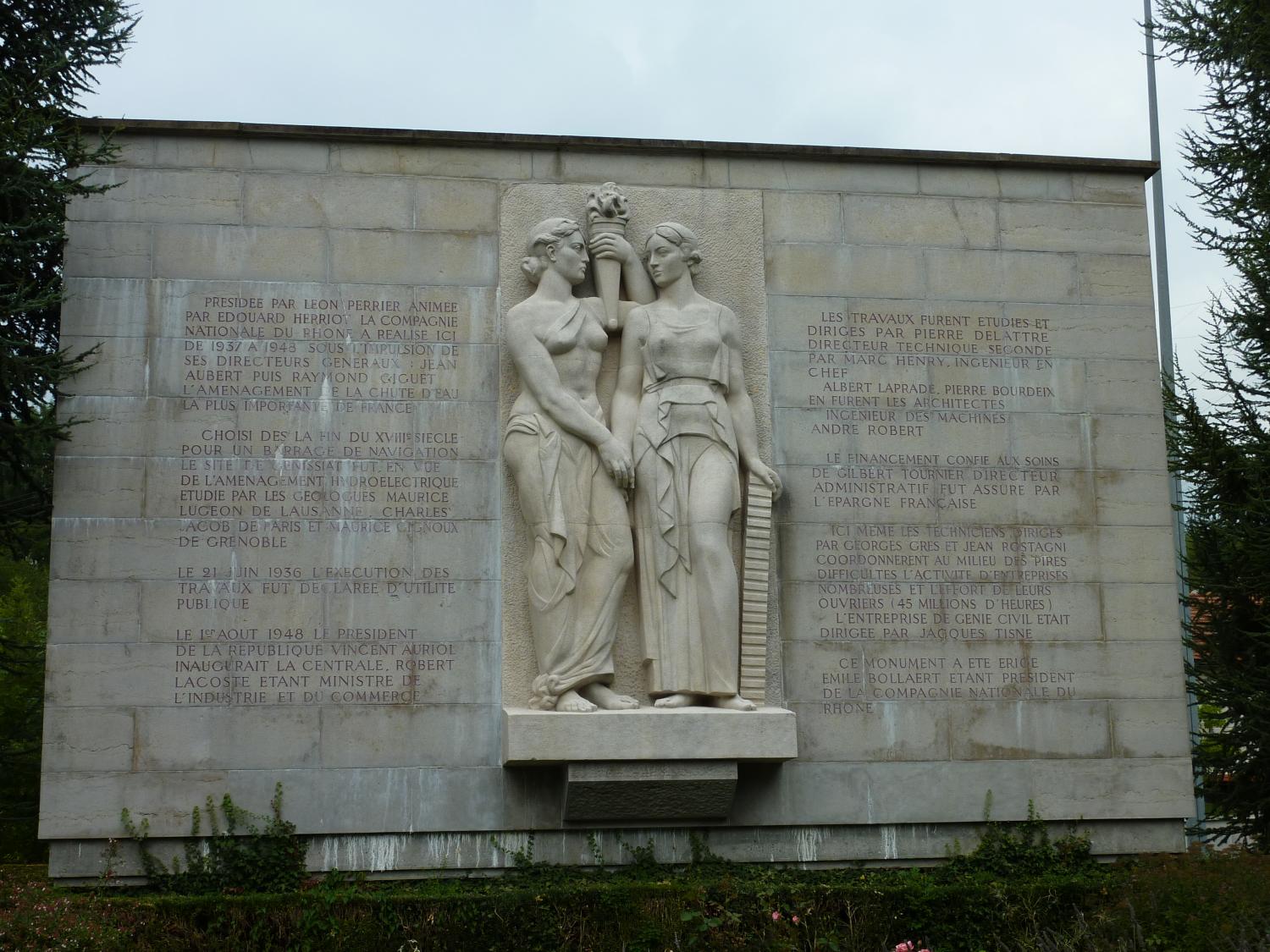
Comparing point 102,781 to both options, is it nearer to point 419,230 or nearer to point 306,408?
point 306,408

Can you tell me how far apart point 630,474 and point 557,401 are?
871 millimetres

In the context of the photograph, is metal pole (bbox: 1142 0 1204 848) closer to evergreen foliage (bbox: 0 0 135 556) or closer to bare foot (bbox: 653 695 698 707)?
bare foot (bbox: 653 695 698 707)

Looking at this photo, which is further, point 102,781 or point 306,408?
point 306,408

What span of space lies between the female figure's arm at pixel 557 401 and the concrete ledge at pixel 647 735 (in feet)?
6.58

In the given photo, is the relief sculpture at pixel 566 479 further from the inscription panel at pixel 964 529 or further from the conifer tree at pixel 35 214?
the conifer tree at pixel 35 214

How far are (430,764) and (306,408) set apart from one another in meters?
3.20

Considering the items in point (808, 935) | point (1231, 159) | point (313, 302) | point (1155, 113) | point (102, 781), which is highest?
point (1155, 113)

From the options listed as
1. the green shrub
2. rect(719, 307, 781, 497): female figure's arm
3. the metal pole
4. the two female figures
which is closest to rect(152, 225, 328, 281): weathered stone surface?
the two female figures

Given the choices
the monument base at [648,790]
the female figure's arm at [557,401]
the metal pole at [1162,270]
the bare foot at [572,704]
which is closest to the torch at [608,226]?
the female figure's arm at [557,401]

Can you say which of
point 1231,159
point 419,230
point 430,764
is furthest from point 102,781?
point 1231,159

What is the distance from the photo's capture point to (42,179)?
1318 centimetres

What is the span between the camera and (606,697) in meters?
13.0

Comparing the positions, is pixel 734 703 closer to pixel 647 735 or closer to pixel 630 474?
pixel 647 735

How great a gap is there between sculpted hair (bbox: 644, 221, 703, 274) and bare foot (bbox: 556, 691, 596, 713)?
391 centimetres
